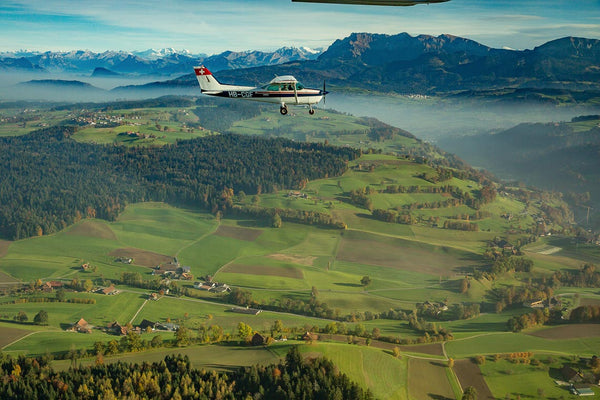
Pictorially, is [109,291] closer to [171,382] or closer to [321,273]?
[171,382]

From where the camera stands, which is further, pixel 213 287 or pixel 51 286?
pixel 213 287

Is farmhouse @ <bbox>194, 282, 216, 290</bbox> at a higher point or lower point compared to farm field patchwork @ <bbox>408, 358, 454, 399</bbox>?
higher

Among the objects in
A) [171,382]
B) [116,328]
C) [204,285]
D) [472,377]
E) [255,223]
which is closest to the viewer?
[171,382]

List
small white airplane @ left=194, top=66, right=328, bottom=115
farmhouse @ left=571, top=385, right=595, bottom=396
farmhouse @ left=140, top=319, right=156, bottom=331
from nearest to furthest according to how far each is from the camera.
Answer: small white airplane @ left=194, top=66, right=328, bottom=115
farmhouse @ left=571, top=385, right=595, bottom=396
farmhouse @ left=140, top=319, right=156, bottom=331

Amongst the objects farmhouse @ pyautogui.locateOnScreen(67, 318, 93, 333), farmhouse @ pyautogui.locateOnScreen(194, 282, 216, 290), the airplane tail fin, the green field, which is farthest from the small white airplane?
farmhouse @ pyautogui.locateOnScreen(194, 282, 216, 290)

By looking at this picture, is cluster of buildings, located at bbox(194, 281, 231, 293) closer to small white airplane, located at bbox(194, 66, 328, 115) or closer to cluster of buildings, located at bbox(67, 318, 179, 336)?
cluster of buildings, located at bbox(67, 318, 179, 336)

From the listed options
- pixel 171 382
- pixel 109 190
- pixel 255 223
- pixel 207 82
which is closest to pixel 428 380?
pixel 171 382
